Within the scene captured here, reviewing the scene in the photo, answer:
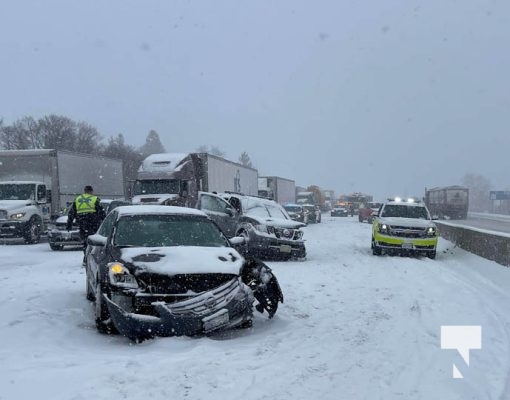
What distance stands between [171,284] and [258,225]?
870 cm

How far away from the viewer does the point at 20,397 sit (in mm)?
4445

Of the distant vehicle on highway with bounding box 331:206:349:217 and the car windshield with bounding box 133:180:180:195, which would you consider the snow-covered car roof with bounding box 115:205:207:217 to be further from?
the distant vehicle on highway with bounding box 331:206:349:217

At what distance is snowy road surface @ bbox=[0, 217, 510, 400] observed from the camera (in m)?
4.76

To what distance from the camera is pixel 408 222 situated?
16.6 m

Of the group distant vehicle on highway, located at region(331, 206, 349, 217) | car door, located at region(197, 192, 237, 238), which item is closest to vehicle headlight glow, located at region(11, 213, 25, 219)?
car door, located at region(197, 192, 237, 238)

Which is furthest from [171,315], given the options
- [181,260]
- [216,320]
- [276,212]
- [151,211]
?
[276,212]

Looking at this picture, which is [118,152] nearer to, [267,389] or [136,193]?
[136,193]

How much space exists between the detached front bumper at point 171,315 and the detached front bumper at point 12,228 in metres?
15.1

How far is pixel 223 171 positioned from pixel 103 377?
23650 millimetres

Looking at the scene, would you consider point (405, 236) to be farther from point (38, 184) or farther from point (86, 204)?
point (38, 184)

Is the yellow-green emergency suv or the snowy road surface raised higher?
the yellow-green emergency suv

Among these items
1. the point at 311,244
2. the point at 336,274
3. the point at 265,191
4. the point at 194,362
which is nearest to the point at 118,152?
the point at 265,191

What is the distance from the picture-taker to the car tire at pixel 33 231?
20.5 metres

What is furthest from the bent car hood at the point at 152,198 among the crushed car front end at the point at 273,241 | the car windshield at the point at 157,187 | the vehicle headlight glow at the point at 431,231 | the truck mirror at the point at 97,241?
the truck mirror at the point at 97,241
